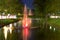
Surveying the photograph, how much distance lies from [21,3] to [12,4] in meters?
11.3

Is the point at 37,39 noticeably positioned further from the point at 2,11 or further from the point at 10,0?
the point at 10,0

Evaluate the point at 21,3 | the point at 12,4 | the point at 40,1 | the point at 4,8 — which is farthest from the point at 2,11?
the point at 21,3

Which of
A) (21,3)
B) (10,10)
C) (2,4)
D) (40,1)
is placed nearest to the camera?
(40,1)

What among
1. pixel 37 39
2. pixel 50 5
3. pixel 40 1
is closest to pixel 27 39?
pixel 37 39

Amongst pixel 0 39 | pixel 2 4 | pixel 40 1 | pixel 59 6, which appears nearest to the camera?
pixel 0 39

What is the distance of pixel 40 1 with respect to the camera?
163 ft

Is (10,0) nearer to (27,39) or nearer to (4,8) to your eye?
(4,8)

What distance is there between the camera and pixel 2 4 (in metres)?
53.2

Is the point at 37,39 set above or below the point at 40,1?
below

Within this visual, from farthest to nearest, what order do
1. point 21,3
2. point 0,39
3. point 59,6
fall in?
point 21,3 → point 59,6 → point 0,39

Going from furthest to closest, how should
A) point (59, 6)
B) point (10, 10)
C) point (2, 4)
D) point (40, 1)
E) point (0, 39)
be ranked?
point (10, 10)
point (2, 4)
point (40, 1)
point (59, 6)
point (0, 39)

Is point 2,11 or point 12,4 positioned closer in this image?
point 2,11

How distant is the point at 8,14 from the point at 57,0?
20893mm

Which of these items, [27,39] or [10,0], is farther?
[10,0]
